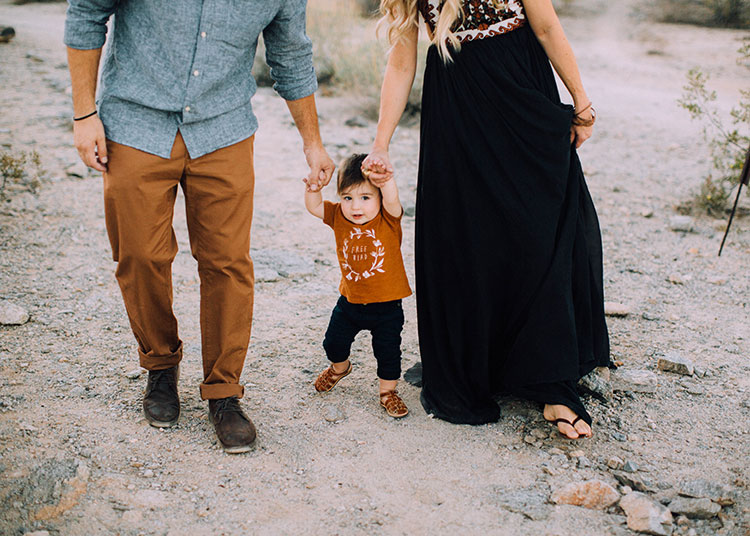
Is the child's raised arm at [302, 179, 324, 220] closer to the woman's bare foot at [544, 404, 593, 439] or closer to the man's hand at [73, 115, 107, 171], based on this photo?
the man's hand at [73, 115, 107, 171]

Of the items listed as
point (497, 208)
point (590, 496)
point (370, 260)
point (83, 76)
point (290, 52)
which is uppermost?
point (290, 52)

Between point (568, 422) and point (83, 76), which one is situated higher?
point (83, 76)

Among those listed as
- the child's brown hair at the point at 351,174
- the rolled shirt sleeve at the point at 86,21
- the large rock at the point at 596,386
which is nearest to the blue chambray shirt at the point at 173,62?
the rolled shirt sleeve at the point at 86,21

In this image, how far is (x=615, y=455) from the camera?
8.81 feet

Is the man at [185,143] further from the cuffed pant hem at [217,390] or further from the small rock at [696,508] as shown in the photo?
the small rock at [696,508]

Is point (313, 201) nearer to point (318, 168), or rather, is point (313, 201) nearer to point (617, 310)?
point (318, 168)

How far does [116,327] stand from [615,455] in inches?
95.6

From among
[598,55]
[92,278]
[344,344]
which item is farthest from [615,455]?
[598,55]

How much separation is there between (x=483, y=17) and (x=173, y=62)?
109 cm

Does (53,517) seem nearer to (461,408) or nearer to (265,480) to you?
(265,480)

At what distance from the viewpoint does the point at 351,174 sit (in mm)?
2729

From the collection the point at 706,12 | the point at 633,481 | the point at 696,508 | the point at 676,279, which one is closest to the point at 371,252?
the point at 633,481

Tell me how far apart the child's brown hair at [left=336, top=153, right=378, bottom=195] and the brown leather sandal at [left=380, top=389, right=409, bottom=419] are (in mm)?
871

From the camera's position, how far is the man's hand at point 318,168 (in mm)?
2760
